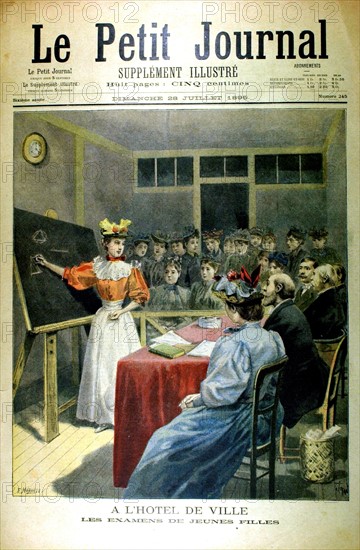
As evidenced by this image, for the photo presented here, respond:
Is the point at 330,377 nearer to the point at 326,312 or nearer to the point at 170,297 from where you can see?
the point at 326,312

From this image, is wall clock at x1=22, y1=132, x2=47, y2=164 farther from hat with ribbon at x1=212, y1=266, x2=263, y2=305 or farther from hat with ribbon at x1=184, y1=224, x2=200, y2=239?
hat with ribbon at x1=212, y1=266, x2=263, y2=305

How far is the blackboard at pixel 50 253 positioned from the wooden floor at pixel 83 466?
60 centimetres

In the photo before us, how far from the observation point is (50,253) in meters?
2.88

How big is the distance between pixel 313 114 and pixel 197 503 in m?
2.33

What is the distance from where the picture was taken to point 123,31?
9.36ft

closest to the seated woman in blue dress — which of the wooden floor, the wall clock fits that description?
the wooden floor

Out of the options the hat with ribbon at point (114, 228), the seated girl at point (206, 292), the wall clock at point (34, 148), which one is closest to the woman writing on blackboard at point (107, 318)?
the hat with ribbon at point (114, 228)

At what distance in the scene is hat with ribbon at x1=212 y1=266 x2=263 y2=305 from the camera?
2.83 m

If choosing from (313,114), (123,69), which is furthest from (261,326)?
(123,69)

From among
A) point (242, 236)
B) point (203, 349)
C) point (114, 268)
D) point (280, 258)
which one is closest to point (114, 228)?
point (114, 268)

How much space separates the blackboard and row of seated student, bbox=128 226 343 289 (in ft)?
1.02

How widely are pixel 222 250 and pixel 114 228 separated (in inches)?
25.4

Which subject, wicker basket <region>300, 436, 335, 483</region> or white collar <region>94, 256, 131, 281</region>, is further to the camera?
white collar <region>94, 256, 131, 281</region>

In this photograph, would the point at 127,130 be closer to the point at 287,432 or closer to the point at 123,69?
the point at 123,69
